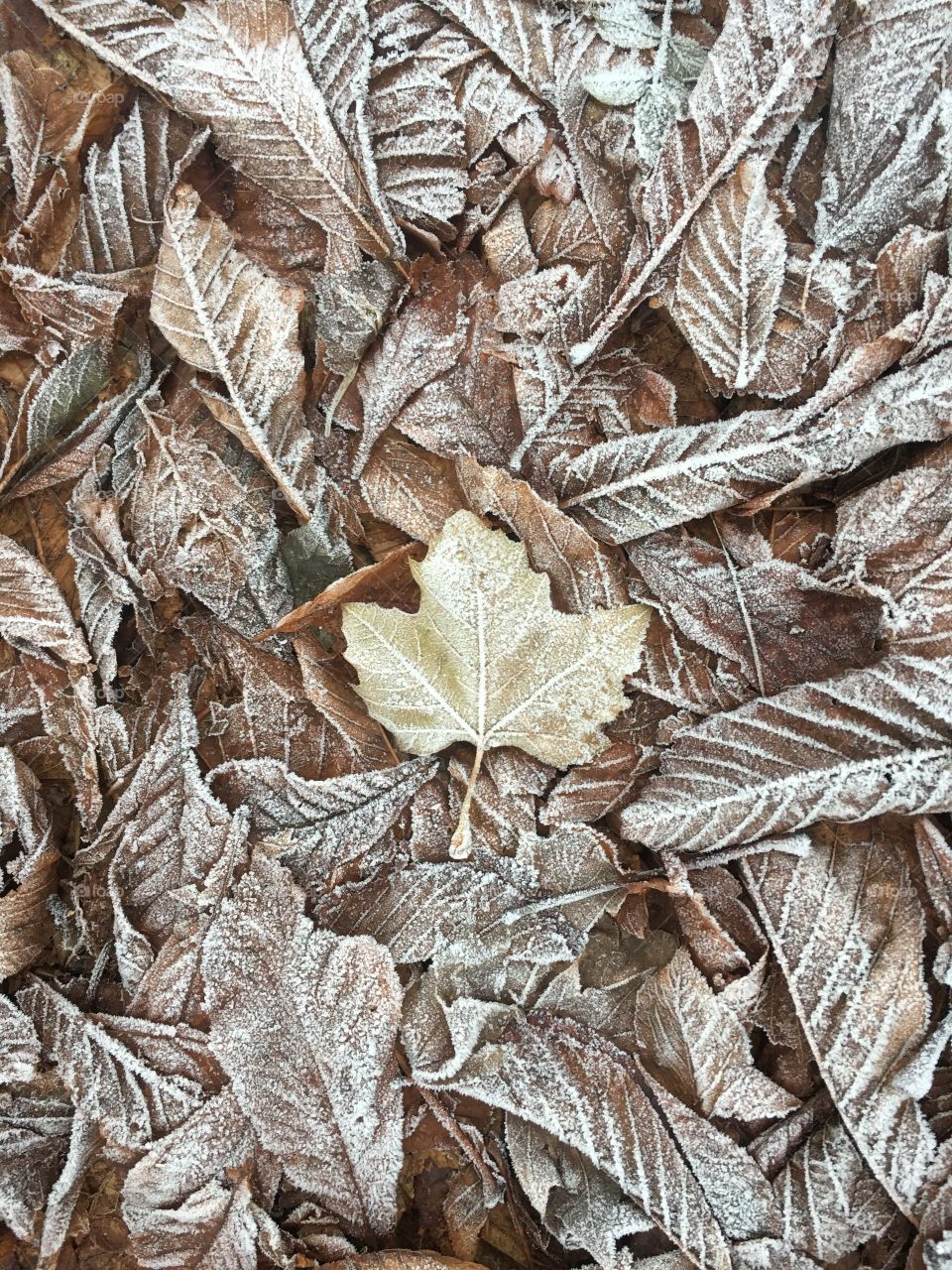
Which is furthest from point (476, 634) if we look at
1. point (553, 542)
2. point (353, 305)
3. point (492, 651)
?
point (353, 305)

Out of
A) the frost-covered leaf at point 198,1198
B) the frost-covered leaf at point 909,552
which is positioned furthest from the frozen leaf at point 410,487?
the frost-covered leaf at point 198,1198

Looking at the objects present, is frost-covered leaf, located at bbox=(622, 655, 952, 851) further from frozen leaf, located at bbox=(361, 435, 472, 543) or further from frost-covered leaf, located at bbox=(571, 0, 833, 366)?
frost-covered leaf, located at bbox=(571, 0, 833, 366)

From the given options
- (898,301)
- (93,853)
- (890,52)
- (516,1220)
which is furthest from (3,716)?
(890,52)

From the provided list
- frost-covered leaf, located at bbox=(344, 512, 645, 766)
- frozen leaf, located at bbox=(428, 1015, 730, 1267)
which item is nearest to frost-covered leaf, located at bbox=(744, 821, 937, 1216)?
frozen leaf, located at bbox=(428, 1015, 730, 1267)

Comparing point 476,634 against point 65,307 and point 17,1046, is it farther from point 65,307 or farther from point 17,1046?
point 17,1046

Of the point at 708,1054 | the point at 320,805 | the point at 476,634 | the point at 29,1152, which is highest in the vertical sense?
the point at 476,634
